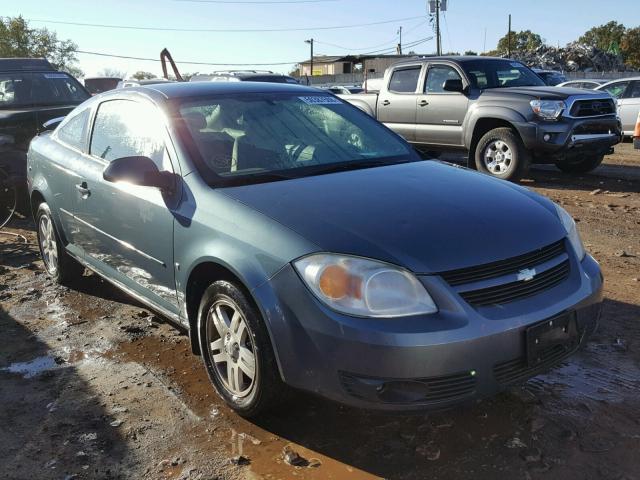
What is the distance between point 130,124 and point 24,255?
3.23 meters

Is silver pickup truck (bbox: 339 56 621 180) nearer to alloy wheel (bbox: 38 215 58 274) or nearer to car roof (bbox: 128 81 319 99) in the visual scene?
car roof (bbox: 128 81 319 99)

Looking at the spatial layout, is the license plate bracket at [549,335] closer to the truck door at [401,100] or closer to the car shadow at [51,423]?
the car shadow at [51,423]

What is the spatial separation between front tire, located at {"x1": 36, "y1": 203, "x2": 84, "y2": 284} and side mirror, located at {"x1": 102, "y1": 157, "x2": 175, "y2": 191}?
75.8 inches

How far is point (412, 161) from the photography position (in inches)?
153

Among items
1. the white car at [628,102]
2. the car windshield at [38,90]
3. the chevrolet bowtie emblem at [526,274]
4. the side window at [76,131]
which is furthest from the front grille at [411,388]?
the white car at [628,102]

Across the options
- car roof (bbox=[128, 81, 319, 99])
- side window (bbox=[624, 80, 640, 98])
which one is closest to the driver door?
car roof (bbox=[128, 81, 319, 99])

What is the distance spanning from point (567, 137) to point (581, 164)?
5.22 feet

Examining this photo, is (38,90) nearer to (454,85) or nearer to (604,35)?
(454,85)

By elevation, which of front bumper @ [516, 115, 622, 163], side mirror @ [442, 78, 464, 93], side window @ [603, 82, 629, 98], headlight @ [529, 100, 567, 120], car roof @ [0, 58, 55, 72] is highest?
car roof @ [0, 58, 55, 72]

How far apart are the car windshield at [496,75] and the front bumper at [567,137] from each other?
1212 mm

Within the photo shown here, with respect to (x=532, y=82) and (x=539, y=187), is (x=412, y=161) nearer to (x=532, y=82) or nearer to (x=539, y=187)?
(x=539, y=187)

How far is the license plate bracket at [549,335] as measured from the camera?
255cm

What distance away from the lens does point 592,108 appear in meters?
8.67

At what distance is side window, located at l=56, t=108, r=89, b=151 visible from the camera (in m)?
4.54
